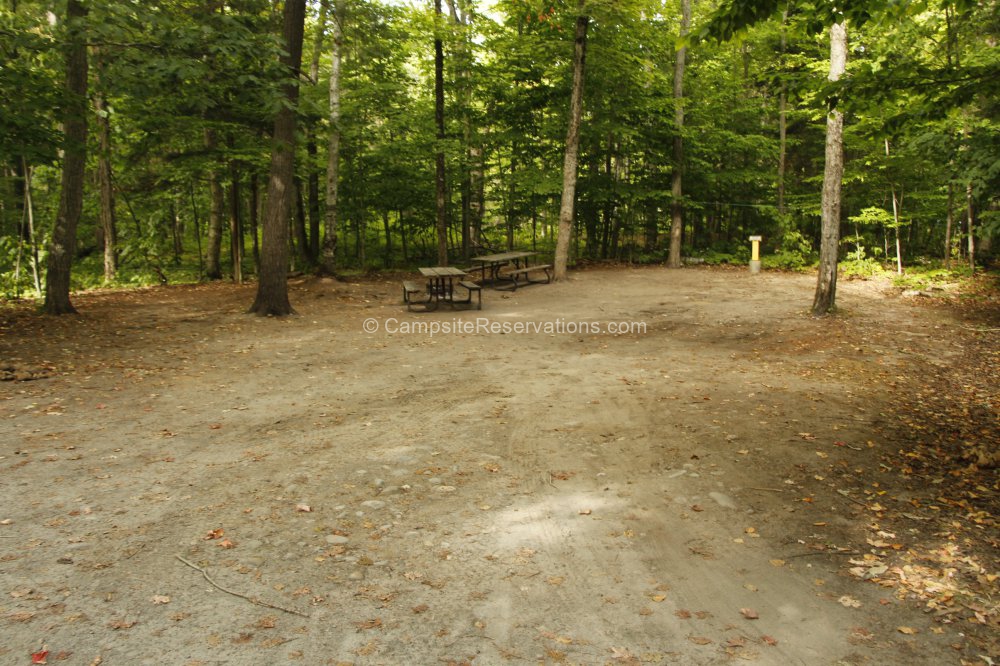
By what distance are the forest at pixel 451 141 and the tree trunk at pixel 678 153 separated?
7 centimetres

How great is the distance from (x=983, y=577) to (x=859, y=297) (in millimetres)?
10945

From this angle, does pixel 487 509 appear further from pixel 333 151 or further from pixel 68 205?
pixel 333 151

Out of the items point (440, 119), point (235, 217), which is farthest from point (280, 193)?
point (440, 119)

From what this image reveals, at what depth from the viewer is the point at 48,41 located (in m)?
8.02

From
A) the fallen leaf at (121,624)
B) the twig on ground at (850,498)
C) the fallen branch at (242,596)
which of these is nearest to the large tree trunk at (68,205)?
the fallen branch at (242,596)

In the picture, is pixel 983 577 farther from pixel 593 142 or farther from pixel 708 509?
pixel 593 142

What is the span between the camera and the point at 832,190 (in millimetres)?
10367

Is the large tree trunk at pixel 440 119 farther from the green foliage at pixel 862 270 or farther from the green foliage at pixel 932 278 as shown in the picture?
the green foliage at pixel 932 278

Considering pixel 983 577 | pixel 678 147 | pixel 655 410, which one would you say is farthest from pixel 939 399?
pixel 678 147

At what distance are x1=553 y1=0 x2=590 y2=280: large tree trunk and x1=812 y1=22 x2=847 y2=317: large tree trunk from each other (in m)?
6.61

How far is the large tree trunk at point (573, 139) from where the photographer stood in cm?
1562

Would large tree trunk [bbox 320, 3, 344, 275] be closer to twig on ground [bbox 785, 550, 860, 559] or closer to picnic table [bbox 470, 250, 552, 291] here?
picnic table [bbox 470, 250, 552, 291]

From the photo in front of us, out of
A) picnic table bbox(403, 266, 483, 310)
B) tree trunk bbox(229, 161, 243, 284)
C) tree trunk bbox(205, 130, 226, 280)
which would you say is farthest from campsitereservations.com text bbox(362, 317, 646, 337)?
tree trunk bbox(205, 130, 226, 280)

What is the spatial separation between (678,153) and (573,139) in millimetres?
5136
